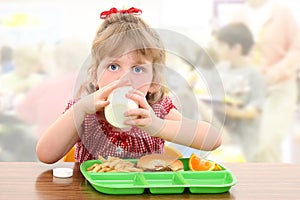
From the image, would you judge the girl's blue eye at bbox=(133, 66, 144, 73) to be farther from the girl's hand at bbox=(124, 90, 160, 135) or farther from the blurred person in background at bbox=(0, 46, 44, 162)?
the blurred person in background at bbox=(0, 46, 44, 162)

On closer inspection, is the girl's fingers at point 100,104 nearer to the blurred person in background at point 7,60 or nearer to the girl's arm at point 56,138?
the girl's arm at point 56,138

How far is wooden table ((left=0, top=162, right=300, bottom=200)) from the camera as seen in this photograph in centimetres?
99

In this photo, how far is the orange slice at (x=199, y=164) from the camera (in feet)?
3.73

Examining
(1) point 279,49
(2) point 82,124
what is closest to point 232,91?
(1) point 279,49

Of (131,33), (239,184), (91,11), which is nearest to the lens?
(239,184)

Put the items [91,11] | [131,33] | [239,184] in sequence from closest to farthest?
[239,184] → [131,33] → [91,11]

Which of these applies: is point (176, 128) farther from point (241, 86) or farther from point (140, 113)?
point (241, 86)

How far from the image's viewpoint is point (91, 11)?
2891 mm

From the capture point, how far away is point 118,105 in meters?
1.06

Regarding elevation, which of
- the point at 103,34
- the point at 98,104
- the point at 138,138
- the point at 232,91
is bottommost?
the point at 232,91

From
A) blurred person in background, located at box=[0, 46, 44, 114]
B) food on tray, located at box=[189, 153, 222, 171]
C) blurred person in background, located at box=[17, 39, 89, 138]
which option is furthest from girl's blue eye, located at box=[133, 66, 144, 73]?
blurred person in background, located at box=[0, 46, 44, 114]

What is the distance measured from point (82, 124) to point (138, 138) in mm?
205

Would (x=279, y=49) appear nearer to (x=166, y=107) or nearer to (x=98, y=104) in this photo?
(x=166, y=107)

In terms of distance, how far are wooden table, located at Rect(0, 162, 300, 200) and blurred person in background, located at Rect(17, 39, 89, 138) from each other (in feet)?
5.45
